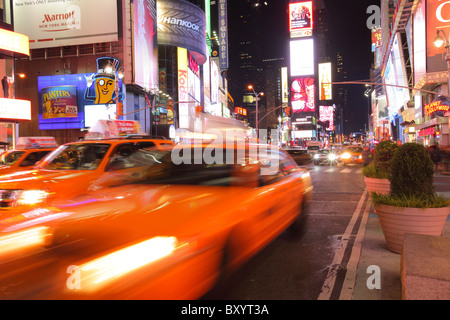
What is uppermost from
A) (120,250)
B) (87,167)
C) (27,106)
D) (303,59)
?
(303,59)

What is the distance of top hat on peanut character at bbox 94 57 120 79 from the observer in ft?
111

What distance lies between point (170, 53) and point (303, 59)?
196 ft

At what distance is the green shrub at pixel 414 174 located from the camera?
15.0 feet

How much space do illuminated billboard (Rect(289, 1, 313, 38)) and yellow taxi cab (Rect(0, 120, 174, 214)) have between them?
98132mm

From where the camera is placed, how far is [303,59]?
9619cm

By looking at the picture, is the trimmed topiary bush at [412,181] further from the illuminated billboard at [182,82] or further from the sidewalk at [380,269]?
the illuminated billboard at [182,82]

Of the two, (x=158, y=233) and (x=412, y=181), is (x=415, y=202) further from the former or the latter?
(x=158, y=233)

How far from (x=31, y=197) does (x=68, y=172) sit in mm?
999

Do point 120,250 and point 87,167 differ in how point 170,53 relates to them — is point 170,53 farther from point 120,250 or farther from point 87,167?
point 120,250

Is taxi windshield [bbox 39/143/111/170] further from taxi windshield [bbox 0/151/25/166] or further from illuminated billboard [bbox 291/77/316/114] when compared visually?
illuminated billboard [bbox 291/77/316/114]

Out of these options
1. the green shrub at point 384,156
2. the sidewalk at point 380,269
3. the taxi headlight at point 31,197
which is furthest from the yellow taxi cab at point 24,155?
the green shrub at point 384,156

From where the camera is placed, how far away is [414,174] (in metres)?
4.65

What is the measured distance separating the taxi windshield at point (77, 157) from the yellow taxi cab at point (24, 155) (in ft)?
6.48
